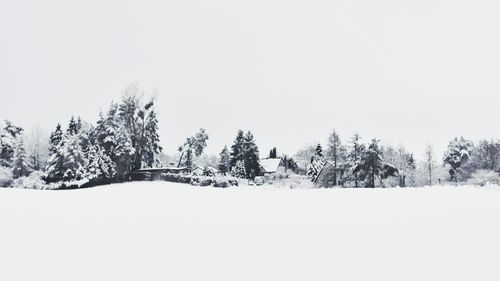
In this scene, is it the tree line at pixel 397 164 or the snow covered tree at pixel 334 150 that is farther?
the snow covered tree at pixel 334 150

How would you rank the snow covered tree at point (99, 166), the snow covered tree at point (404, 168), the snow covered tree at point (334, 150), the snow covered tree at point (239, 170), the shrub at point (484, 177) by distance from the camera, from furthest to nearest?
the snow covered tree at point (404, 168)
the snow covered tree at point (239, 170)
the snow covered tree at point (334, 150)
the shrub at point (484, 177)
the snow covered tree at point (99, 166)

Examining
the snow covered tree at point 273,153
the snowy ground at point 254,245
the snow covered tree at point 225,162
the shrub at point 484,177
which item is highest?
the snow covered tree at point 273,153

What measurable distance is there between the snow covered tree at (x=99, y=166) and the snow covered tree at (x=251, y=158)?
2448 centimetres

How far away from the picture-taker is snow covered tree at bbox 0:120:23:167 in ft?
182

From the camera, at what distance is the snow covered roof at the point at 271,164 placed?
82.2 m

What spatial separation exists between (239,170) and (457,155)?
4091cm

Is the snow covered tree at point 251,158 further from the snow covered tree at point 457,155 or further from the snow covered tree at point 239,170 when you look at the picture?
the snow covered tree at point 457,155

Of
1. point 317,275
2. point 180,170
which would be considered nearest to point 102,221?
point 317,275

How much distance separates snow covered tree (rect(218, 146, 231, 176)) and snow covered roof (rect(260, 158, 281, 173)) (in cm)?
809

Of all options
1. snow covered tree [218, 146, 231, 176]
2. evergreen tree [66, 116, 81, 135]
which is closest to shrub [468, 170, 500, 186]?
snow covered tree [218, 146, 231, 176]

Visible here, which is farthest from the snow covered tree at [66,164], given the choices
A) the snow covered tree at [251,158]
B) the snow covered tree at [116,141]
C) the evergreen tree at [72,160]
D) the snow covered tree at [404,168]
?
the snow covered tree at [404,168]

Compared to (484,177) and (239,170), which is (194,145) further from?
(484,177)

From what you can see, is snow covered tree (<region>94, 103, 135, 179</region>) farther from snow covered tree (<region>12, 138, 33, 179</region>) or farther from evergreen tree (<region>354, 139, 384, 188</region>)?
evergreen tree (<region>354, 139, 384, 188</region>)

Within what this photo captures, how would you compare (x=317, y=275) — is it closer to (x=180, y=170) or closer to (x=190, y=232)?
(x=190, y=232)
